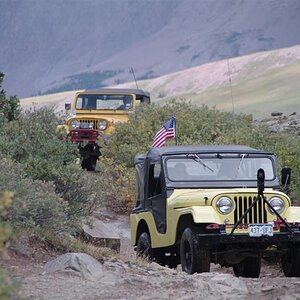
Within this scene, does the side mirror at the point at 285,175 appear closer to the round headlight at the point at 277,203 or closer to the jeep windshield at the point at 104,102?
the round headlight at the point at 277,203

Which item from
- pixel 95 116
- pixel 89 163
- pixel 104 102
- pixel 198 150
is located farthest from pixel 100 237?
pixel 89 163

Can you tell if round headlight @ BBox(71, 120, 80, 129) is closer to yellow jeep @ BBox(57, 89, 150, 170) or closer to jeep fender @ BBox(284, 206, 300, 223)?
yellow jeep @ BBox(57, 89, 150, 170)

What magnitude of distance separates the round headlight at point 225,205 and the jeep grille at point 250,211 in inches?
3.0

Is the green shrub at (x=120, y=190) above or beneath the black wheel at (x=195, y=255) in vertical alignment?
above

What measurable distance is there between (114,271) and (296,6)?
163m

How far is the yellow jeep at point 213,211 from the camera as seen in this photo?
13.7 m

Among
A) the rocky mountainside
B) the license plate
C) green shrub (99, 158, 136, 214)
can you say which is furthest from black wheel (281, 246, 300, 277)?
the rocky mountainside

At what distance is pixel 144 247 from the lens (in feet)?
51.7

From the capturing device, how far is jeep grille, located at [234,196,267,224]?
1377 cm

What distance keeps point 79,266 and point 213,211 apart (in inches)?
90.7

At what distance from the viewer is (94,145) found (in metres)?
32.7

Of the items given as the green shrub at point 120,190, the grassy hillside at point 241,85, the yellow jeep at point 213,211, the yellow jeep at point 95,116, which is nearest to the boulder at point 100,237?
the yellow jeep at point 213,211

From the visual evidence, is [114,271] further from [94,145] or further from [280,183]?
[94,145]

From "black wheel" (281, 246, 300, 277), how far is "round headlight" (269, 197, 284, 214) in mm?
612
